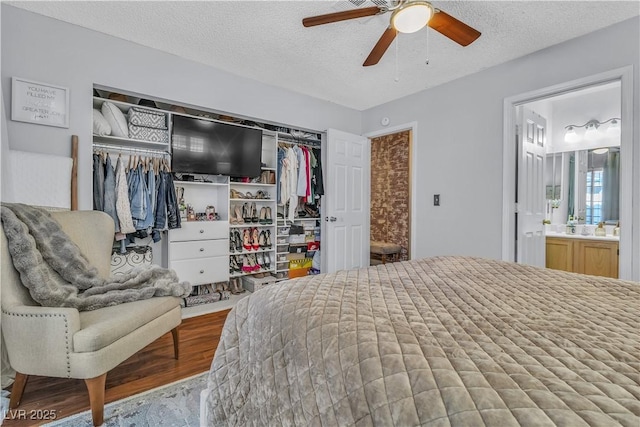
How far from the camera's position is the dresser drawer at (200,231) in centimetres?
302

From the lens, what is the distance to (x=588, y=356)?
636 mm

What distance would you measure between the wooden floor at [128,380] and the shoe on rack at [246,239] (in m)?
1.27

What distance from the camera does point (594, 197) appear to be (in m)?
3.67

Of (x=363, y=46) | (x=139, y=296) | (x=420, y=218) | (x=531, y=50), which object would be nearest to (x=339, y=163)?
(x=420, y=218)

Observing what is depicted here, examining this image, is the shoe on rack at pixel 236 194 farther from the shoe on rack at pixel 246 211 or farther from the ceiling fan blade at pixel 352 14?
the ceiling fan blade at pixel 352 14

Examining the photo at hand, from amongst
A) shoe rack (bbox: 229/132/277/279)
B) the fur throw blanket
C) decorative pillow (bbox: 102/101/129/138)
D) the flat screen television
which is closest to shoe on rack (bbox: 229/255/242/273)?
shoe rack (bbox: 229/132/277/279)

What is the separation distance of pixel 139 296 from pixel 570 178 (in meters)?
4.84

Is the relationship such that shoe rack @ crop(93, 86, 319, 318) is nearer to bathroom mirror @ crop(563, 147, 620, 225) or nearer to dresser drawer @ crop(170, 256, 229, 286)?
dresser drawer @ crop(170, 256, 229, 286)

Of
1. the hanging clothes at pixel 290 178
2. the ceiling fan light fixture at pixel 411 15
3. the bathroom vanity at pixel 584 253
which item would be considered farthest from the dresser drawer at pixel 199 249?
the bathroom vanity at pixel 584 253

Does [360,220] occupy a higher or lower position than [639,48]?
lower

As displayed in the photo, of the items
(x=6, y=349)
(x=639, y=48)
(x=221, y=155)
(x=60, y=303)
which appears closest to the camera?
(x=6, y=349)

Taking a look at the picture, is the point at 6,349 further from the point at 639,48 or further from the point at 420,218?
the point at 639,48

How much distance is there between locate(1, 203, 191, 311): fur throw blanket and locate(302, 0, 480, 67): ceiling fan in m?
1.92

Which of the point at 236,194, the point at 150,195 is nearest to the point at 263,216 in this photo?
the point at 236,194
